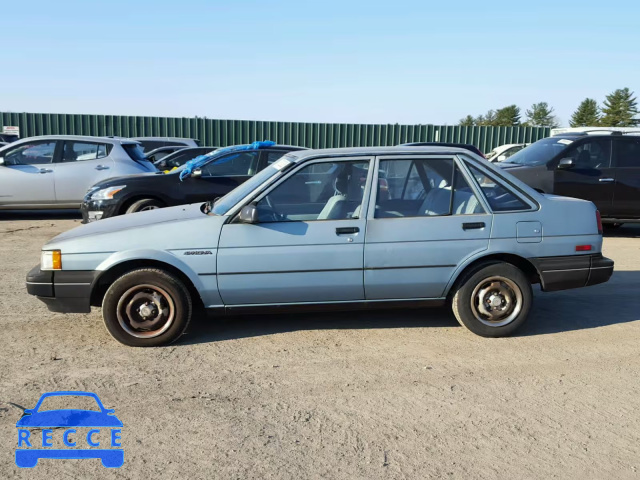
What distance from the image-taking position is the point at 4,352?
4.80 meters

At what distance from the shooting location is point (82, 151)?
12312 millimetres

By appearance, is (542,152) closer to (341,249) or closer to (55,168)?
(341,249)

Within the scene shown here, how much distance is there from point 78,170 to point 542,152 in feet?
28.4

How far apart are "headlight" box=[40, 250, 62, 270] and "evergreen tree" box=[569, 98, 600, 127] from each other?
277 ft

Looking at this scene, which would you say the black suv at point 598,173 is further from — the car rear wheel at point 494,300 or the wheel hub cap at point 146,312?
the wheel hub cap at point 146,312

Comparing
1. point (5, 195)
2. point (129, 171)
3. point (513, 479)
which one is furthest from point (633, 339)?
point (5, 195)

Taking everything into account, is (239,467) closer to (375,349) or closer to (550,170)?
(375,349)

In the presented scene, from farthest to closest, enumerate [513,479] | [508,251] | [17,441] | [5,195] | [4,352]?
[5,195], [508,251], [4,352], [17,441], [513,479]

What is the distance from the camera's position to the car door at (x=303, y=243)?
492 cm

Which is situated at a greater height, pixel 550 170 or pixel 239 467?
pixel 550 170

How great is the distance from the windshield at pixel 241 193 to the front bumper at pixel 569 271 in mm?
2308

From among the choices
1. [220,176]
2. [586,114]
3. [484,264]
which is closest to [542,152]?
[220,176]

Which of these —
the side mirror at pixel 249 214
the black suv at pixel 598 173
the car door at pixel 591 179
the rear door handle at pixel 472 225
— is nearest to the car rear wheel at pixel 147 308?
the side mirror at pixel 249 214

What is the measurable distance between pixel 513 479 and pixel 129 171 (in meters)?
10.4
